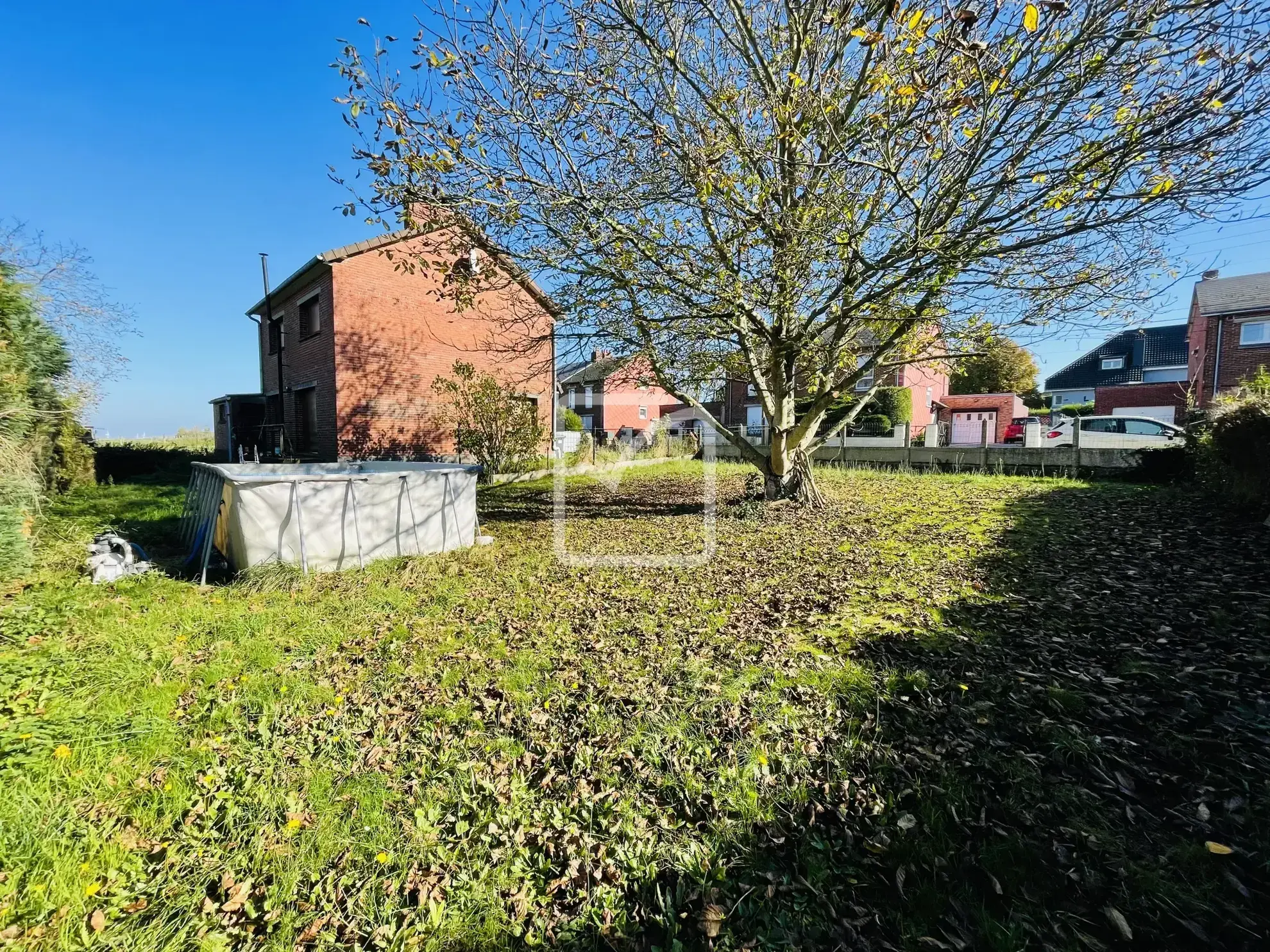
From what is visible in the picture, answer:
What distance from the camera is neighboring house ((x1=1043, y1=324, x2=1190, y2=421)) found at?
2777 cm

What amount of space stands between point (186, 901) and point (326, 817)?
1.56 feet

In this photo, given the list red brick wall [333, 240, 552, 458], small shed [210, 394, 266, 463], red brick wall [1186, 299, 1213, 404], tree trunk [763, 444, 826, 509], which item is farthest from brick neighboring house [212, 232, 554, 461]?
red brick wall [1186, 299, 1213, 404]

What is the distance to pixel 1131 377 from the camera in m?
31.8

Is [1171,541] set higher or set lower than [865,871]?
higher

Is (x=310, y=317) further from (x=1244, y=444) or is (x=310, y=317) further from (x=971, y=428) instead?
(x=971, y=428)

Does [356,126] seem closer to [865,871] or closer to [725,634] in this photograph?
[725,634]

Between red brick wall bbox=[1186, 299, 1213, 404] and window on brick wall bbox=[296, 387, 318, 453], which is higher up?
red brick wall bbox=[1186, 299, 1213, 404]

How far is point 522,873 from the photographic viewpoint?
2.00m

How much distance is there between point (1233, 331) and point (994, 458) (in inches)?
628

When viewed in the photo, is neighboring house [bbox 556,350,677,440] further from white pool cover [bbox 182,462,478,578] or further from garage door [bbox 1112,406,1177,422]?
garage door [bbox 1112,406,1177,422]

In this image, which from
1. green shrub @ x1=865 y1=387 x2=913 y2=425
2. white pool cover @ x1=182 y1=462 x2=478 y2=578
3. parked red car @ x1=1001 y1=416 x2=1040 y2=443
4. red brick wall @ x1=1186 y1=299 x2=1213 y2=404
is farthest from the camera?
green shrub @ x1=865 y1=387 x2=913 y2=425

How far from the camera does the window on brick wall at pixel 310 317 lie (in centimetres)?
1312

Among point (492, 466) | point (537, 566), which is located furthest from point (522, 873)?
point (492, 466)

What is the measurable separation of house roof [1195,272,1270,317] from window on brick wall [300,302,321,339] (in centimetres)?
2857
